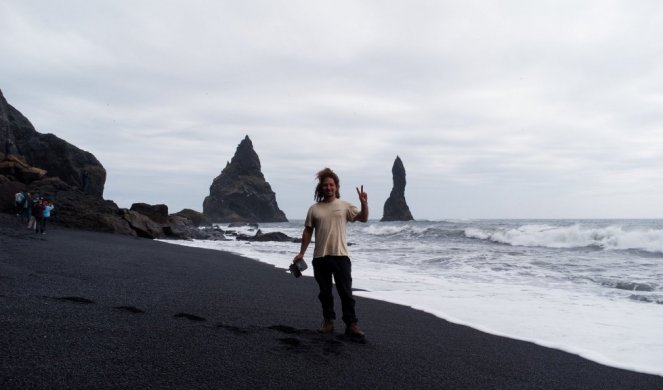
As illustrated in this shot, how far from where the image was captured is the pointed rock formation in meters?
119

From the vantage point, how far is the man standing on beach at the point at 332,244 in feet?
15.9

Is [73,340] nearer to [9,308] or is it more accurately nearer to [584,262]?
[9,308]

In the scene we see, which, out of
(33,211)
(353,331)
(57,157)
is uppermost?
(57,157)

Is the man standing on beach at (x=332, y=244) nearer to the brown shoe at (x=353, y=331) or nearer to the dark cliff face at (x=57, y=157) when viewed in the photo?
the brown shoe at (x=353, y=331)

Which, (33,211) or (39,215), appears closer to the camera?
(39,215)

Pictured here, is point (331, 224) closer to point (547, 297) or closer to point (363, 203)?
point (363, 203)

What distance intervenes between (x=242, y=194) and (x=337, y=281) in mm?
115519

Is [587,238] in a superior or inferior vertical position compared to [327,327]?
superior

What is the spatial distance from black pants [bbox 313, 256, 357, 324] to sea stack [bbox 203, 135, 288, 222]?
11234cm

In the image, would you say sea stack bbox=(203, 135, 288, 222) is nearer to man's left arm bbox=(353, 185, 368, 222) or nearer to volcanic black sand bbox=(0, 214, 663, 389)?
volcanic black sand bbox=(0, 214, 663, 389)

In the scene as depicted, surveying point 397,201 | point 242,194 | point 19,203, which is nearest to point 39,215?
point 19,203

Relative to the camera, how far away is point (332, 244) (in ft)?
16.0

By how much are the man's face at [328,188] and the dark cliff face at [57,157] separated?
34360mm

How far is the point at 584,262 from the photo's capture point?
50.4 ft
